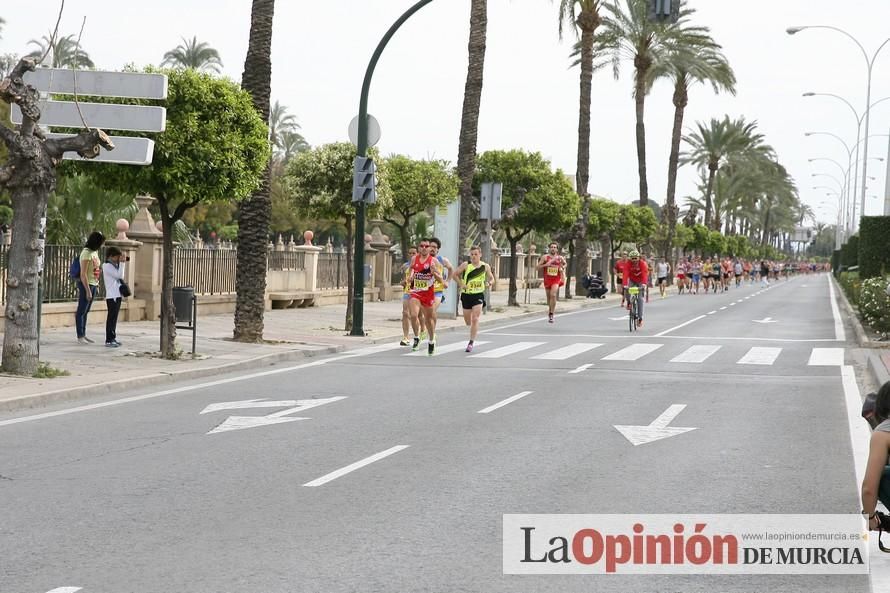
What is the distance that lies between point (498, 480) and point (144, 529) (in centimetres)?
273

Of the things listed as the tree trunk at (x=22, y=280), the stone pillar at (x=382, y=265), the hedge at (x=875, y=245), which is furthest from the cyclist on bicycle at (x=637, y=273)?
the tree trunk at (x=22, y=280)

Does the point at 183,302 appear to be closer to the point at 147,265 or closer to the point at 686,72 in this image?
the point at 147,265

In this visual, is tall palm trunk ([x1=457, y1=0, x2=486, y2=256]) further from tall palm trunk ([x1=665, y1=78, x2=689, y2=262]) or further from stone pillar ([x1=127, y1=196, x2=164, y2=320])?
tall palm trunk ([x1=665, y1=78, x2=689, y2=262])

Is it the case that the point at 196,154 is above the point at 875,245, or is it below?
above

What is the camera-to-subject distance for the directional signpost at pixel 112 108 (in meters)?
14.4

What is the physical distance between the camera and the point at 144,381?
45.8 feet

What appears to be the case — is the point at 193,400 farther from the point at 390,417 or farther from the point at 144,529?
the point at 144,529

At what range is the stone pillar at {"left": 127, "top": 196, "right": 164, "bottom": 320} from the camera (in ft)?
78.2

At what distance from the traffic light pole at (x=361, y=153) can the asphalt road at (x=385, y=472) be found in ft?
17.7

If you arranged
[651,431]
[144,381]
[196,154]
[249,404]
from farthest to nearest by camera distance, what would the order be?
[196,154]
[144,381]
[249,404]
[651,431]

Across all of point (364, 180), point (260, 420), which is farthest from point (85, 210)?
point (260, 420)

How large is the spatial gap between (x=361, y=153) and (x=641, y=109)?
3609 centimetres

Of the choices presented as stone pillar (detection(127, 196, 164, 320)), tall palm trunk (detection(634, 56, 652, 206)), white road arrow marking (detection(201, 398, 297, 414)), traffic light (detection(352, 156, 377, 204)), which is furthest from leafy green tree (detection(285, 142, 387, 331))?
tall palm trunk (detection(634, 56, 652, 206))

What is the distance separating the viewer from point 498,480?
8383mm
